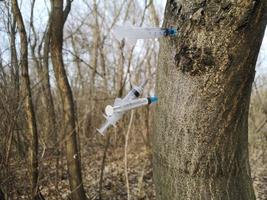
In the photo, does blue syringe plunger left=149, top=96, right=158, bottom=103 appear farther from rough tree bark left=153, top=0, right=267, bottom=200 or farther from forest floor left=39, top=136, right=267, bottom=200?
forest floor left=39, top=136, right=267, bottom=200

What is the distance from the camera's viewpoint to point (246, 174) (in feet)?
3.70

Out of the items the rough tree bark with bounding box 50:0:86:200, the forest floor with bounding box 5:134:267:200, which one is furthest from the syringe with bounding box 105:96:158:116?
the rough tree bark with bounding box 50:0:86:200

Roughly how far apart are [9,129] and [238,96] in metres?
1.94

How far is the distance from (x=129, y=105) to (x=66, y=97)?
→ 194 centimetres

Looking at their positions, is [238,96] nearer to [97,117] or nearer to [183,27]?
[183,27]

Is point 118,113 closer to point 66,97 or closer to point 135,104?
point 135,104

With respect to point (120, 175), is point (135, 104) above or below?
above

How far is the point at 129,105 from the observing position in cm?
110

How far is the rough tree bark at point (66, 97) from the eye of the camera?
286cm

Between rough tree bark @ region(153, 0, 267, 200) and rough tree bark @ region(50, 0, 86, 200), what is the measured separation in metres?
1.93

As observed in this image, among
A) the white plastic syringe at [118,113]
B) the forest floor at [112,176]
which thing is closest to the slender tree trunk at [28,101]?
the forest floor at [112,176]

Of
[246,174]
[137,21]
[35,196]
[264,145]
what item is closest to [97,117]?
[137,21]

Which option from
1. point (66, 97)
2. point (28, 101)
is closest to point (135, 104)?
point (28, 101)

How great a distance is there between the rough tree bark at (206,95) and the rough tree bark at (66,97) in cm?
193
